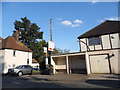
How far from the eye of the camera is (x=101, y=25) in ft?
70.6

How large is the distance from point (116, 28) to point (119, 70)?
5.77 m

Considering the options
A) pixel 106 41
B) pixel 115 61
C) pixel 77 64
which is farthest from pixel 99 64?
pixel 77 64

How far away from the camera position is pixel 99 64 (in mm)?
17172

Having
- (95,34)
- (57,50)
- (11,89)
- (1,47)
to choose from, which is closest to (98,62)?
(95,34)

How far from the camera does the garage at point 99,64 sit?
654 inches

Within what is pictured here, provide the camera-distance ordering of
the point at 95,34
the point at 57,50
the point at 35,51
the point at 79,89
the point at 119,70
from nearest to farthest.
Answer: the point at 79,89, the point at 119,70, the point at 95,34, the point at 35,51, the point at 57,50

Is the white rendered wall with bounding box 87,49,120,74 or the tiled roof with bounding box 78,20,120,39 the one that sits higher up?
the tiled roof with bounding box 78,20,120,39

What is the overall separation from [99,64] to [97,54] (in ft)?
4.21

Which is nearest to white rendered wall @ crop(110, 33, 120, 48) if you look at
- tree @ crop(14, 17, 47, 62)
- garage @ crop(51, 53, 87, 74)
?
garage @ crop(51, 53, 87, 74)

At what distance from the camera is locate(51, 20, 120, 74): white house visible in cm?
1638

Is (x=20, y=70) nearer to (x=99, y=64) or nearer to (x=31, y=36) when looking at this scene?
(x=99, y=64)

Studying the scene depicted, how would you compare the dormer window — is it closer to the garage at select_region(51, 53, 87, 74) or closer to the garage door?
the garage at select_region(51, 53, 87, 74)

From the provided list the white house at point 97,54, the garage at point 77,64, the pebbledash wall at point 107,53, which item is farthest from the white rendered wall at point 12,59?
the pebbledash wall at point 107,53

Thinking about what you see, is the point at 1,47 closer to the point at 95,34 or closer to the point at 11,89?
the point at 95,34
